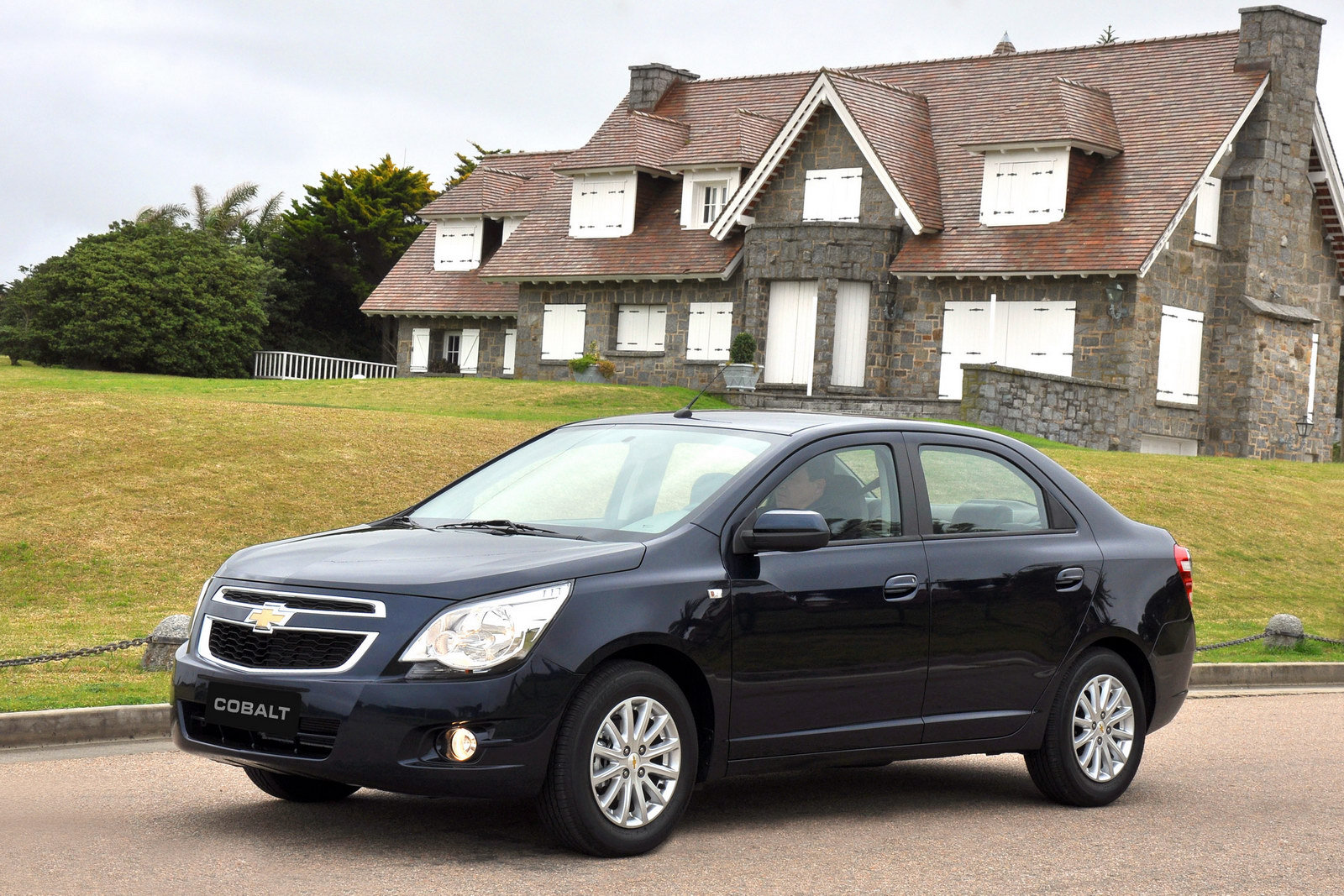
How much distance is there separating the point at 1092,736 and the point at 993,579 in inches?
42.2

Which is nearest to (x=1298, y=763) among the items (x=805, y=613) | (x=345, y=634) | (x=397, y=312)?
(x=805, y=613)

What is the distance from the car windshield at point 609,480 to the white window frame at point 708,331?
31.5 meters

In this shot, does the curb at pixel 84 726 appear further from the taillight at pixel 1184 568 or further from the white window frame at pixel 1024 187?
the white window frame at pixel 1024 187

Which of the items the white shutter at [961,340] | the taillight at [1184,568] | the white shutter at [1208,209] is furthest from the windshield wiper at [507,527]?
the white shutter at [1208,209]

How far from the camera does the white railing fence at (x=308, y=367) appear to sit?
5097cm

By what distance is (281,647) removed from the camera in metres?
6.23

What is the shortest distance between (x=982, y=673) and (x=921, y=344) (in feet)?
97.2

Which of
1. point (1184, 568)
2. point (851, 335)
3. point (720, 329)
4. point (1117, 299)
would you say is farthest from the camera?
point (720, 329)

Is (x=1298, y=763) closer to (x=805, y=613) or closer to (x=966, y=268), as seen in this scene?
(x=805, y=613)

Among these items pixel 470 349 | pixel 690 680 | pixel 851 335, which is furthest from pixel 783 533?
pixel 470 349

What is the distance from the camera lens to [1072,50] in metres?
39.1

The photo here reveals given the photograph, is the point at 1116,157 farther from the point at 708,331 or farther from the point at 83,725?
the point at 83,725

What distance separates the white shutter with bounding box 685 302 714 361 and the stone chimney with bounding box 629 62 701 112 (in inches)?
321

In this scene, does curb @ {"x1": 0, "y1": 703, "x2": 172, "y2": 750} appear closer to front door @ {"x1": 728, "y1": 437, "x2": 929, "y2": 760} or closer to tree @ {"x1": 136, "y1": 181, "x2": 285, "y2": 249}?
front door @ {"x1": 728, "y1": 437, "x2": 929, "y2": 760}
